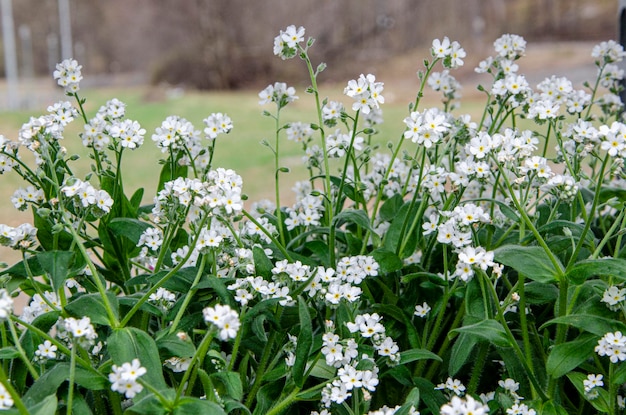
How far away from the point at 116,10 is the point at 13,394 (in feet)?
16.9

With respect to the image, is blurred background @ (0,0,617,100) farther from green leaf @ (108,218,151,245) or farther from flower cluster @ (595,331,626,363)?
flower cluster @ (595,331,626,363)

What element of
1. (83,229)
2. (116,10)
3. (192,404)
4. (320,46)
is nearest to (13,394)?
(192,404)

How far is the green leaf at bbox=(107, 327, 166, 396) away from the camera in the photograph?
65 cm

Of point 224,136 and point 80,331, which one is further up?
point 224,136

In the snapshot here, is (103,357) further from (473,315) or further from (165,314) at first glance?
(473,315)

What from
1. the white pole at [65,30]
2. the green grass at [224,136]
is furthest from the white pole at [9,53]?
the green grass at [224,136]

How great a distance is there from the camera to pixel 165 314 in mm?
759

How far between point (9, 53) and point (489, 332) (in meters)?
4.69

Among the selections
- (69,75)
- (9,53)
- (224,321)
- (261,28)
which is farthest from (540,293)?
(261,28)

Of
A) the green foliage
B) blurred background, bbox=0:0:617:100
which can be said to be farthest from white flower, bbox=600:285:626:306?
blurred background, bbox=0:0:617:100

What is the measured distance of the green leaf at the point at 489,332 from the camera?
700mm

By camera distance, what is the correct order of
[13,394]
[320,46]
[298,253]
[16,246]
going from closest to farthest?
[13,394] < [16,246] < [298,253] < [320,46]

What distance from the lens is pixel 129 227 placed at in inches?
32.5

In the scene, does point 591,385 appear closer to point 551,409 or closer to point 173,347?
point 551,409
